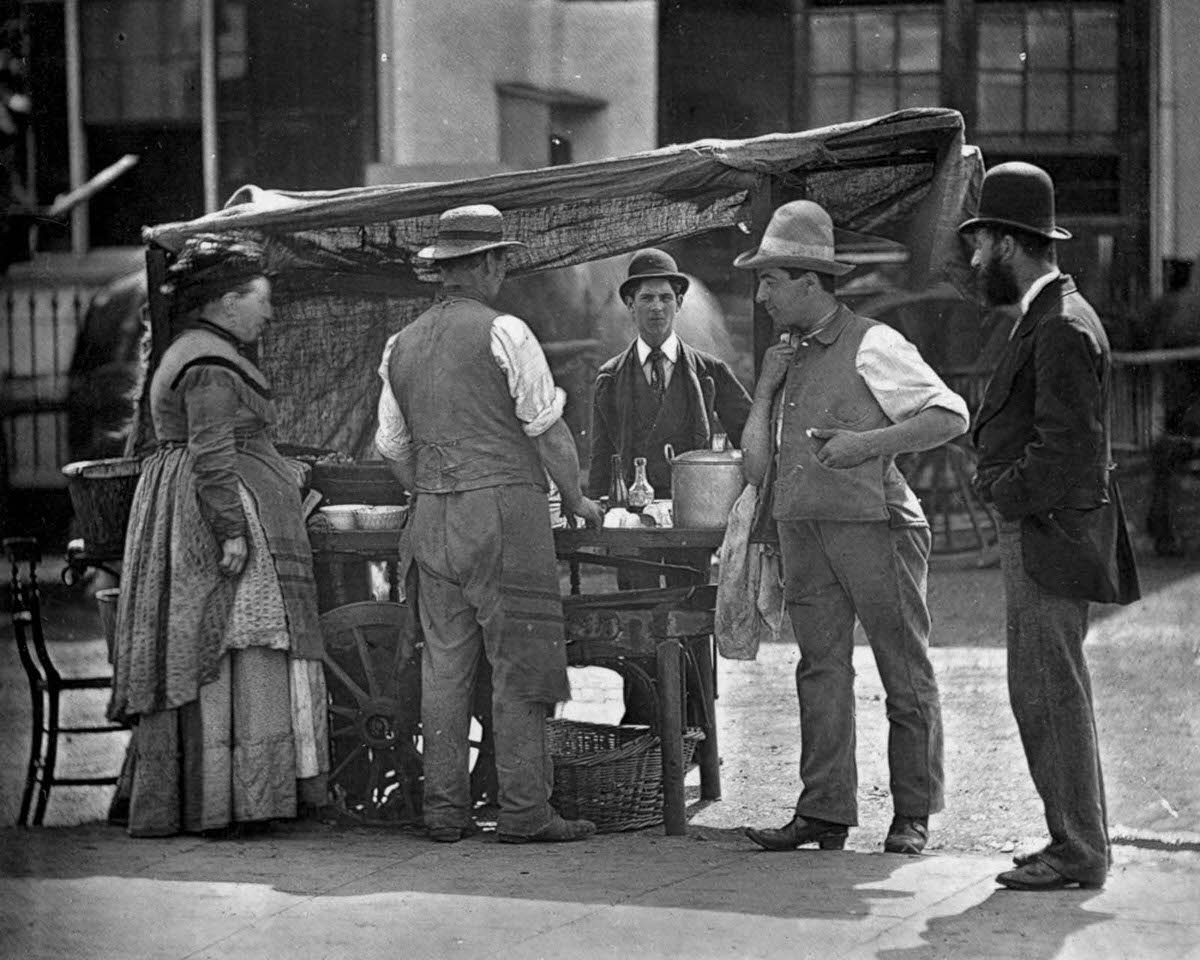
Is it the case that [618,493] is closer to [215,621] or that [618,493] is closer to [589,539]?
[589,539]

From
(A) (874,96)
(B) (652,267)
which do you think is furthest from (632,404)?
(A) (874,96)

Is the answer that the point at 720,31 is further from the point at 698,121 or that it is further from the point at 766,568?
→ the point at 766,568

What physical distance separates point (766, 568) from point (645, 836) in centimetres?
100

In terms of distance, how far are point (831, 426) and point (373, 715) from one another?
2.00 m

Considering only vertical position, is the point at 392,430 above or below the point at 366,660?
above

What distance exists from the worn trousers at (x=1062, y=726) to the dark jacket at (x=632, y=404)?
119 inches

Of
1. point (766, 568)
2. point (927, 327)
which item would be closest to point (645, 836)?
point (766, 568)

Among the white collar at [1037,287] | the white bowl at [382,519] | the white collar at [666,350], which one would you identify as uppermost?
the white collar at [1037,287]

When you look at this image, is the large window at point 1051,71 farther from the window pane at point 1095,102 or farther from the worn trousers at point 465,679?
the worn trousers at point 465,679

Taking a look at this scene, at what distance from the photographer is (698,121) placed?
14.3 metres

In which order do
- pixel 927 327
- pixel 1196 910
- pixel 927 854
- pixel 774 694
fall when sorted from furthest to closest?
pixel 927 327, pixel 774 694, pixel 927 854, pixel 1196 910

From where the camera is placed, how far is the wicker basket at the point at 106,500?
22.7 feet

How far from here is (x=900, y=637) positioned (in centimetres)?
604

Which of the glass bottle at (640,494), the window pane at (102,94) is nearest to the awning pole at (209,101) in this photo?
the window pane at (102,94)
